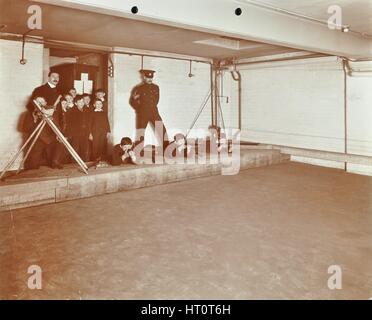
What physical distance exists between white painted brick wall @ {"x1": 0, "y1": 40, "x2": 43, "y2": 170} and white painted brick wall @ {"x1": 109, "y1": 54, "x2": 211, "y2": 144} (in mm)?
1935

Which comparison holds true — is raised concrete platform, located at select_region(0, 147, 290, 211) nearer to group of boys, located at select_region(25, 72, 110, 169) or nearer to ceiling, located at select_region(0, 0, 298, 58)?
group of boys, located at select_region(25, 72, 110, 169)

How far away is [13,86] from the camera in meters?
6.80

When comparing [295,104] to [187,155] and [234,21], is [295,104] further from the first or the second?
[234,21]

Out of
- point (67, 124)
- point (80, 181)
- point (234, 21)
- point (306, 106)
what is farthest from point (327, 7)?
point (67, 124)

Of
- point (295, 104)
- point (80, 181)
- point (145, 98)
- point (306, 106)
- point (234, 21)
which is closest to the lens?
point (234, 21)

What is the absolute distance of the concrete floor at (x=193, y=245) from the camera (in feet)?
9.81

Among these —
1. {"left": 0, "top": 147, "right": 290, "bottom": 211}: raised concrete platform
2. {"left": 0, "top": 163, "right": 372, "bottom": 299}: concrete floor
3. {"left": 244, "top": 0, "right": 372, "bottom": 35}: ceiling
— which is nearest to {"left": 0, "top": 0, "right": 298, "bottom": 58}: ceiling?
{"left": 244, "top": 0, "right": 372, "bottom": 35}: ceiling

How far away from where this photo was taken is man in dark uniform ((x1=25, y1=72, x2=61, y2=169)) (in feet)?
20.2

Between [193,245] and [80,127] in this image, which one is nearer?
[193,245]

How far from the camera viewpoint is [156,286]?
3.01 meters

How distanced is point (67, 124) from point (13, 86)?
4.19ft

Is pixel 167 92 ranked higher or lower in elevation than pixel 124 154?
higher

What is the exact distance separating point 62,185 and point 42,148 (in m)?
1.28

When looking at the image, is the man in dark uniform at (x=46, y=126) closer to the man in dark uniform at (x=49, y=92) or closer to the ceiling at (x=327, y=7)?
the man in dark uniform at (x=49, y=92)
